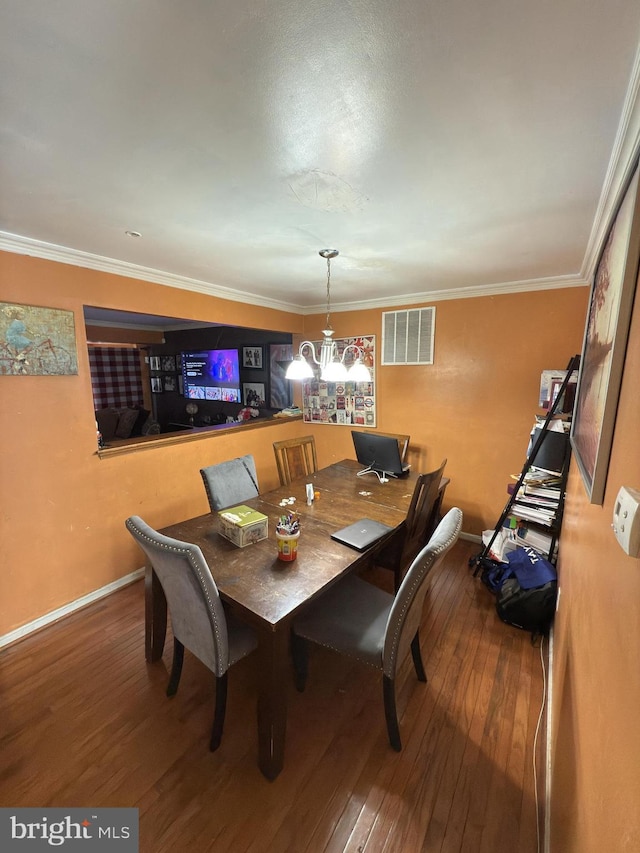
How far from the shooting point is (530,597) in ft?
6.62

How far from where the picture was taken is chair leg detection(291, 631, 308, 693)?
5.51 feet

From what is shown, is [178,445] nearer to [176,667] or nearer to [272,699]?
[176,667]

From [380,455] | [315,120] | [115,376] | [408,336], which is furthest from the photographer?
[115,376]

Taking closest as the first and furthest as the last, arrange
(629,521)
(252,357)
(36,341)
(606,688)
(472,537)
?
(629,521) < (606,688) < (36,341) < (472,537) < (252,357)

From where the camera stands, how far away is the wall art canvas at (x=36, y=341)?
1854 millimetres

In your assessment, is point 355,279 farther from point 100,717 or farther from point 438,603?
A: point 100,717

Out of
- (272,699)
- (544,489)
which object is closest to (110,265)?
(272,699)

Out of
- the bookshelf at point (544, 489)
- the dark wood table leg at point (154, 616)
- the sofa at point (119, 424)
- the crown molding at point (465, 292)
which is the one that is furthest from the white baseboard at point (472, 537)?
the sofa at point (119, 424)

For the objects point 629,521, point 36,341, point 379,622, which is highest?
point 36,341

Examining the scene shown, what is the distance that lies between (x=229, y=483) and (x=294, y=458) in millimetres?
802

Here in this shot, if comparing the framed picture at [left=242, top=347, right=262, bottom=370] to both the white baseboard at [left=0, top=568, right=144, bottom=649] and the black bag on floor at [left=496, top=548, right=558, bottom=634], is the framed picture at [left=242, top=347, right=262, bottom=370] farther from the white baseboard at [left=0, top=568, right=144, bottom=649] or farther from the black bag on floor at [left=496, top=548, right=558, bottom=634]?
the black bag on floor at [left=496, top=548, right=558, bottom=634]

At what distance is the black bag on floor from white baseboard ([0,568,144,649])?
2.62 meters

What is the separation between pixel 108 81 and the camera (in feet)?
2.80

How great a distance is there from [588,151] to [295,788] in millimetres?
2491
